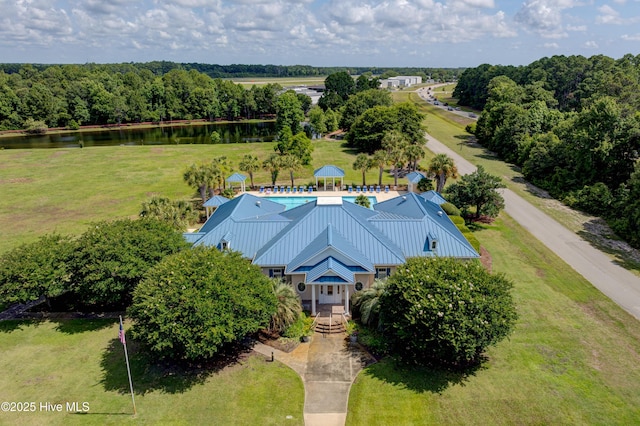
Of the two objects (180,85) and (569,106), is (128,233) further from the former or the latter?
(180,85)

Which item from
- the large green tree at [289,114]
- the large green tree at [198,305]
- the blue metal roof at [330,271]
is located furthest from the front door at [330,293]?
the large green tree at [289,114]

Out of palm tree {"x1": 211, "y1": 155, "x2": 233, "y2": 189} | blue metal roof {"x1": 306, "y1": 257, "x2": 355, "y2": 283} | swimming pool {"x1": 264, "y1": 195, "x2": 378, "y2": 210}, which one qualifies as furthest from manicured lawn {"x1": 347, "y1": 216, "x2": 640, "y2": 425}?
palm tree {"x1": 211, "y1": 155, "x2": 233, "y2": 189}

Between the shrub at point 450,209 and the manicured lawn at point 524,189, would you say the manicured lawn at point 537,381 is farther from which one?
the shrub at point 450,209

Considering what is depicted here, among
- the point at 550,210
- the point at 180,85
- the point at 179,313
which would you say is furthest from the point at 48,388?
the point at 180,85

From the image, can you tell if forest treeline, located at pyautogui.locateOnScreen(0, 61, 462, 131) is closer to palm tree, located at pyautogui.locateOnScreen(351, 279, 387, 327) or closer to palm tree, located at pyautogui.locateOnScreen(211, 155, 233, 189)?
palm tree, located at pyautogui.locateOnScreen(211, 155, 233, 189)

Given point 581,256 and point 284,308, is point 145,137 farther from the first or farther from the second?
point 581,256
